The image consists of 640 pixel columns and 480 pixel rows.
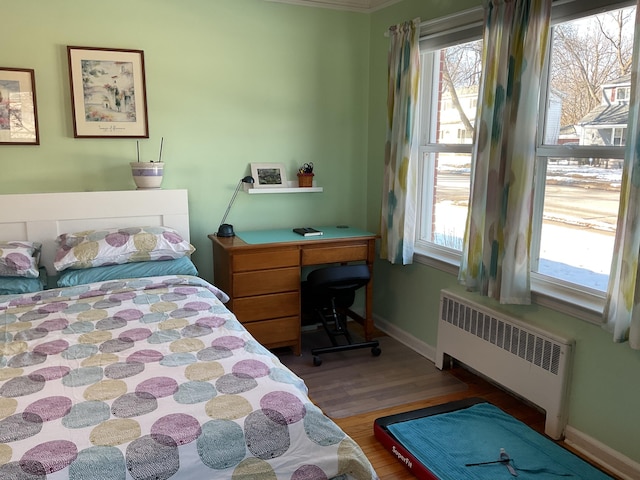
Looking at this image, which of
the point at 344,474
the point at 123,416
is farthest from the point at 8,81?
the point at 344,474

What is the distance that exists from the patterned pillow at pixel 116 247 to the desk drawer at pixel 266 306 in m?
0.49

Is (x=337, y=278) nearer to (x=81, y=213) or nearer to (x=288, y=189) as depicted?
(x=288, y=189)

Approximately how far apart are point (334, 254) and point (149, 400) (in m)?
2.03

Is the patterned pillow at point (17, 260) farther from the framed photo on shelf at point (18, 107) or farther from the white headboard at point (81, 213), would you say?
the framed photo on shelf at point (18, 107)

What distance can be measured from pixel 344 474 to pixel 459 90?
248 cm

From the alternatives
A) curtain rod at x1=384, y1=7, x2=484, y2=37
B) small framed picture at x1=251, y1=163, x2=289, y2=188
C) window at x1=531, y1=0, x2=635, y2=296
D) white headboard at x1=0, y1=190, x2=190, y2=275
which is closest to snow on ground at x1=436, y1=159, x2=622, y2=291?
window at x1=531, y1=0, x2=635, y2=296

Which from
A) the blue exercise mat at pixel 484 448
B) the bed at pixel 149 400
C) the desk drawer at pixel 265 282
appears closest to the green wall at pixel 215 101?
the desk drawer at pixel 265 282

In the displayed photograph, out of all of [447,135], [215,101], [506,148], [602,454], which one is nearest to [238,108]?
[215,101]

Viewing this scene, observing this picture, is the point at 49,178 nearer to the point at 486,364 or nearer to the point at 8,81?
the point at 8,81

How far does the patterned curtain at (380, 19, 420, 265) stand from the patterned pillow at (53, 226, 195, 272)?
1.37 m

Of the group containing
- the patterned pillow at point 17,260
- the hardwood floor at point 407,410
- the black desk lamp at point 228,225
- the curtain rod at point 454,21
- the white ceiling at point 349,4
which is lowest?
the hardwood floor at point 407,410

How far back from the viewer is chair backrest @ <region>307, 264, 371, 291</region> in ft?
10.5

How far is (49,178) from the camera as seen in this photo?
315cm

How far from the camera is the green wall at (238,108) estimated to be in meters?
3.08
